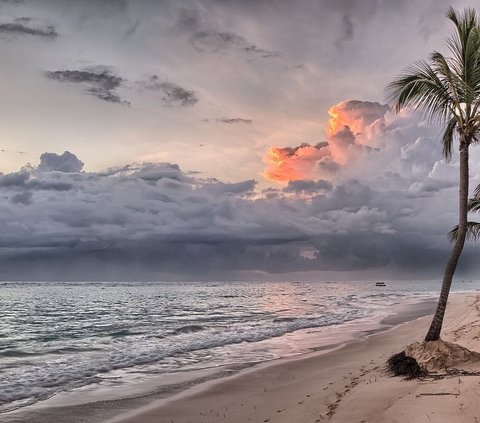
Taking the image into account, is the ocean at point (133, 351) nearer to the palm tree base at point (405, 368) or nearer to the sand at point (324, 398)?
the sand at point (324, 398)

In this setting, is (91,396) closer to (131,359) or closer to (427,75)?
(131,359)

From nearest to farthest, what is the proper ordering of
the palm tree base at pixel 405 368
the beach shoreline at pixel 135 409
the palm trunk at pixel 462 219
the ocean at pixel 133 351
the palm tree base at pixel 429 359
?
the beach shoreline at pixel 135 409
the palm tree base at pixel 405 368
the palm tree base at pixel 429 359
the palm trunk at pixel 462 219
the ocean at pixel 133 351

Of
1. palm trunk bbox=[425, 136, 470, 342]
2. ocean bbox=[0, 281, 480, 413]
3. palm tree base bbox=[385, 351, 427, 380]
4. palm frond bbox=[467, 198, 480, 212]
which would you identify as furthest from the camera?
palm frond bbox=[467, 198, 480, 212]

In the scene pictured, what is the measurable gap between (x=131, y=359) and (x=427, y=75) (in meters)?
17.1

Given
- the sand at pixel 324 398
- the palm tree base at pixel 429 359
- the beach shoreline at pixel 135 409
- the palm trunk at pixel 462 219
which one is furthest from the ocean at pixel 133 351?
the palm trunk at pixel 462 219

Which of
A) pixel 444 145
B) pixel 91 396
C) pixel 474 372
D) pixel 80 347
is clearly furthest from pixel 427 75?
pixel 80 347

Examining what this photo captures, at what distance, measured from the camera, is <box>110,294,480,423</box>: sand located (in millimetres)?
8375

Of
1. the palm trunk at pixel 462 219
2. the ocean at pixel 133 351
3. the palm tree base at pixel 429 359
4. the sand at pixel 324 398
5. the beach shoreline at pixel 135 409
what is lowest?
the ocean at pixel 133 351

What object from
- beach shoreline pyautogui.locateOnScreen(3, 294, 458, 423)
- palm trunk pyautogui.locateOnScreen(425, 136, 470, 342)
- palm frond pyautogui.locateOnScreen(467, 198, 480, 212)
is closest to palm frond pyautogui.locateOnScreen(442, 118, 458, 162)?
palm trunk pyautogui.locateOnScreen(425, 136, 470, 342)

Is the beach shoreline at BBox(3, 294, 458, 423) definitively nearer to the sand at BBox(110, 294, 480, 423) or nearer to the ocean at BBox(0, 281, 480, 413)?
the sand at BBox(110, 294, 480, 423)

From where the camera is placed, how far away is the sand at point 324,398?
8375mm

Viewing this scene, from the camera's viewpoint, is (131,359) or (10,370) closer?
(10,370)

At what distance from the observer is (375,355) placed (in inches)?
730

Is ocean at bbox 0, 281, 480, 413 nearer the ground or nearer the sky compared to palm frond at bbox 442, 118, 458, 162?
nearer the ground
